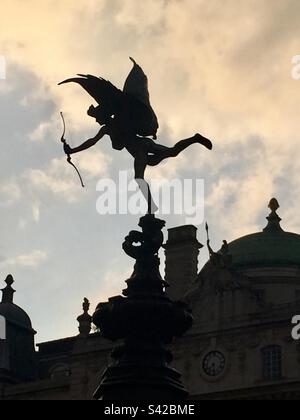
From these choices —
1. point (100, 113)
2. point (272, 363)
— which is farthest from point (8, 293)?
point (100, 113)

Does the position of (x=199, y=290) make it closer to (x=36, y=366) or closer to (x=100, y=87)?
(x=36, y=366)

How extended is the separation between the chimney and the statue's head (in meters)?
46.0

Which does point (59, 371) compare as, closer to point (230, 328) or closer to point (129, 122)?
point (230, 328)

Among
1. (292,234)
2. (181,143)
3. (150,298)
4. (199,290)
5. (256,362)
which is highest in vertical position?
(292,234)

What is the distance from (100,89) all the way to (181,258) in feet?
156

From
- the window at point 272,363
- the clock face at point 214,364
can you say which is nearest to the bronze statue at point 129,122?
the window at point 272,363

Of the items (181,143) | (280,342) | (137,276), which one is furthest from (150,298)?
(280,342)

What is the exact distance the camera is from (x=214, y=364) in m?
53.8

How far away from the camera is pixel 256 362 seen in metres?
52.2

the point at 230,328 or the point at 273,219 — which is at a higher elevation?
the point at 273,219

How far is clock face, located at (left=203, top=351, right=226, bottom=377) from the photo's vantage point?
53469 mm

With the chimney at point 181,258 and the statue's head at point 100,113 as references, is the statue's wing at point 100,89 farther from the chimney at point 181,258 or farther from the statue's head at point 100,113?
the chimney at point 181,258

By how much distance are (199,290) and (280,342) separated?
5991mm
